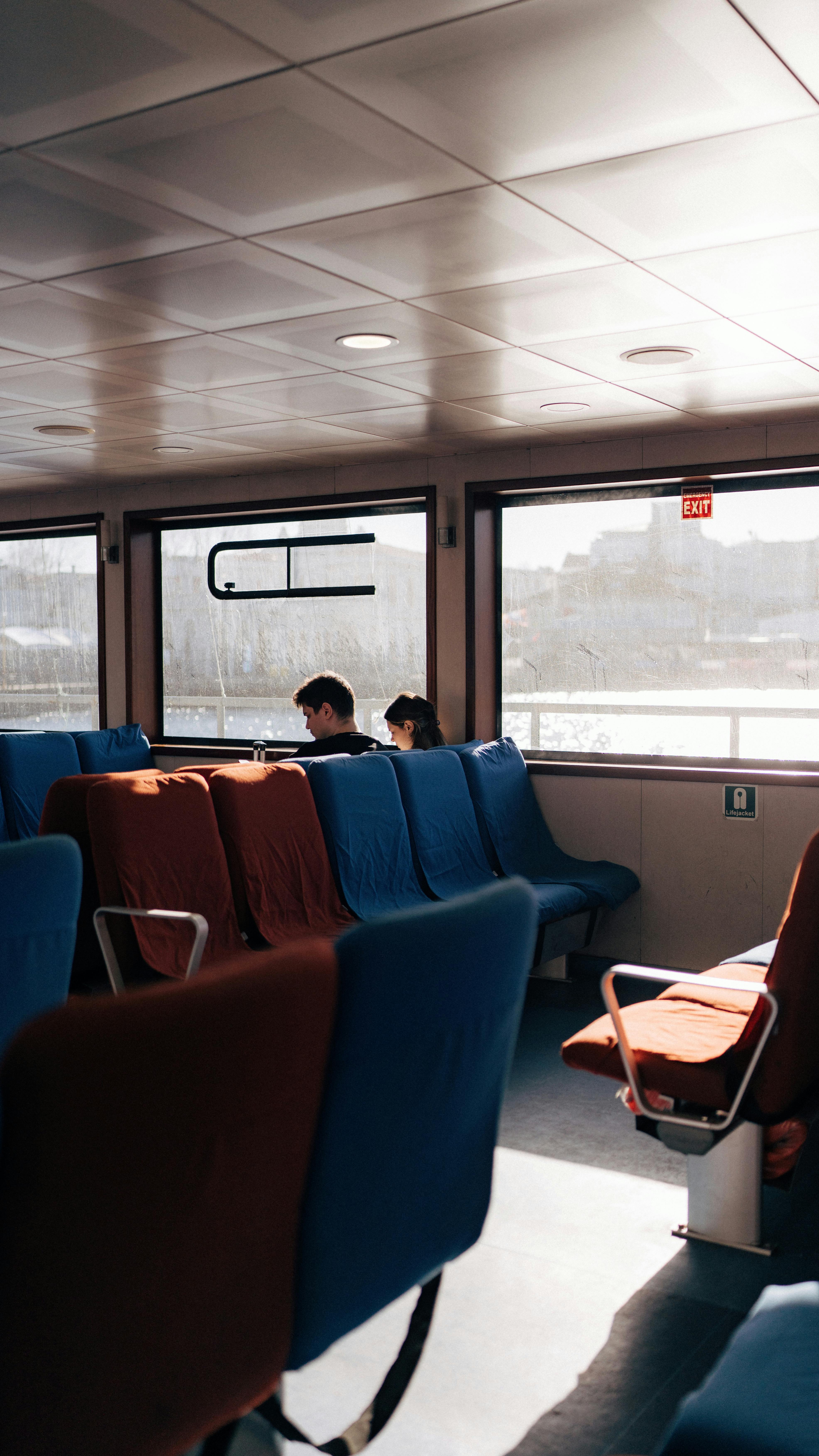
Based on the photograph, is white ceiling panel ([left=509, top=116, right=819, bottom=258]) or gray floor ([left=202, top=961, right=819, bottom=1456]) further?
white ceiling panel ([left=509, top=116, right=819, bottom=258])

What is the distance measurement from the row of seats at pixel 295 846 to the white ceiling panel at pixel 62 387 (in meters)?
1.54

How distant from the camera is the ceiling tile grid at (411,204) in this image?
82.6 inches

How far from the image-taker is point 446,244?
10.1 feet

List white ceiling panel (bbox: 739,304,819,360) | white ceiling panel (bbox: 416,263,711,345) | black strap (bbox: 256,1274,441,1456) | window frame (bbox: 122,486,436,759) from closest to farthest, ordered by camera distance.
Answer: black strap (bbox: 256,1274,441,1456) → white ceiling panel (bbox: 416,263,711,345) → white ceiling panel (bbox: 739,304,819,360) → window frame (bbox: 122,486,436,759)

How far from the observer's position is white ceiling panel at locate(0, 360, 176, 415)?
445cm

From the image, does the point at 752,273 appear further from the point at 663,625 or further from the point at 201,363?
the point at 663,625

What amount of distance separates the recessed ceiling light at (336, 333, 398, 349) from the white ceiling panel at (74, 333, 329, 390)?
0.27 meters

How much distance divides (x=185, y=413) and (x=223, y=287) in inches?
72.3

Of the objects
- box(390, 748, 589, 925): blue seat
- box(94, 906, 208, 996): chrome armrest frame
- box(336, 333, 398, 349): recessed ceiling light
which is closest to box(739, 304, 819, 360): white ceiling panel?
box(336, 333, 398, 349): recessed ceiling light

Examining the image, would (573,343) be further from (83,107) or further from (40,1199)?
(40,1199)

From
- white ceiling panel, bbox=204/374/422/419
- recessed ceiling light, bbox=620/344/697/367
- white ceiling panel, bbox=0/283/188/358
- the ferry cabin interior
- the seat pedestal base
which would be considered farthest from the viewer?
white ceiling panel, bbox=204/374/422/419

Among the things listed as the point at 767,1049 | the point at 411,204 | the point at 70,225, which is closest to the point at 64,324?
the point at 70,225

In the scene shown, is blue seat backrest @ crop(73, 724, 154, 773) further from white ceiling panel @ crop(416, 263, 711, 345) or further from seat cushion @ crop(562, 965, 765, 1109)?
seat cushion @ crop(562, 965, 765, 1109)

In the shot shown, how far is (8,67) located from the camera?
2.18m
